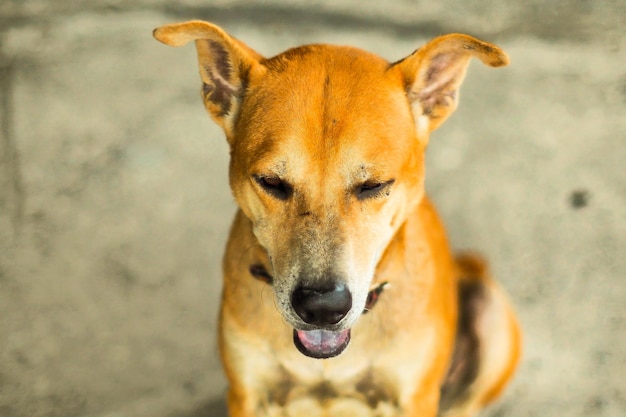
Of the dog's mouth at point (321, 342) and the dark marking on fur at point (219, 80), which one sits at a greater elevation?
the dark marking on fur at point (219, 80)

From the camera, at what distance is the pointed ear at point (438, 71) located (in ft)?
8.59

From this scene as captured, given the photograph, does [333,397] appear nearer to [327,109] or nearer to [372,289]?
[372,289]

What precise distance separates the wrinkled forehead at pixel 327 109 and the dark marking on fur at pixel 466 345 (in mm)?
1329

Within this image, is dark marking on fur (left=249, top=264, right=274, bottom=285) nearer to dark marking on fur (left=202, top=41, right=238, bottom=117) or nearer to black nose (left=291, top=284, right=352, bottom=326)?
black nose (left=291, top=284, right=352, bottom=326)

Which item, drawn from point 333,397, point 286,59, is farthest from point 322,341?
point 286,59

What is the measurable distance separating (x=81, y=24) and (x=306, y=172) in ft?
10.8

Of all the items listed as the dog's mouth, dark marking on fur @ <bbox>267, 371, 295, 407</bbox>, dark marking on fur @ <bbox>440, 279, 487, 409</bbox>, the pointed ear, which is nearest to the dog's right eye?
the dog's mouth

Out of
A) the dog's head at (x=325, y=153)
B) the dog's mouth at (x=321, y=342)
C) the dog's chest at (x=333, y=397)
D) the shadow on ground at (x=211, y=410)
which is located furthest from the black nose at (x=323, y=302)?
the shadow on ground at (x=211, y=410)

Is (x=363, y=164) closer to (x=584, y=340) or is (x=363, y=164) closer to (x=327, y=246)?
(x=327, y=246)

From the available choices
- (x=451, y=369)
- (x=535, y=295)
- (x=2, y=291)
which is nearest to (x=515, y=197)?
(x=535, y=295)

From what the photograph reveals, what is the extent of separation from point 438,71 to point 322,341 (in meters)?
1.11

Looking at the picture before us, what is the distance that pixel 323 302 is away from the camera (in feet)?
7.98

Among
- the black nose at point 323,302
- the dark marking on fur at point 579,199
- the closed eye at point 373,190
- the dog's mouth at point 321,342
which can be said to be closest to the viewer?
the black nose at point 323,302

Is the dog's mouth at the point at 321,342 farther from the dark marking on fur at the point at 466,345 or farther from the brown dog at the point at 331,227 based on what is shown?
the dark marking on fur at the point at 466,345
